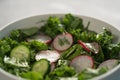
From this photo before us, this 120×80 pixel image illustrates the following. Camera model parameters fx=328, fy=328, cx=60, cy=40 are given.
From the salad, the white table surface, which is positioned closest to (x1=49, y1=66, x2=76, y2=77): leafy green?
the salad

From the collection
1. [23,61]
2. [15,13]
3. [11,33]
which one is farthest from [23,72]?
[15,13]

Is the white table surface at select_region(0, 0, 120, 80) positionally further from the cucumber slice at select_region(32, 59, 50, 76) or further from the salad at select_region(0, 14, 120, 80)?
the cucumber slice at select_region(32, 59, 50, 76)

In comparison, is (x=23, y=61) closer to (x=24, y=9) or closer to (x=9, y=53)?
(x=9, y=53)

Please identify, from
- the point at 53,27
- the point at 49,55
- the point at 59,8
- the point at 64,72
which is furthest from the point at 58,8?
the point at 64,72

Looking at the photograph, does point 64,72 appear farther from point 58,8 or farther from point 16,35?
point 58,8

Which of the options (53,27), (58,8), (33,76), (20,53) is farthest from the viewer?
(58,8)

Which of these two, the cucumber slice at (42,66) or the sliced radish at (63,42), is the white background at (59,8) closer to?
the sliced radish at (63,42)
